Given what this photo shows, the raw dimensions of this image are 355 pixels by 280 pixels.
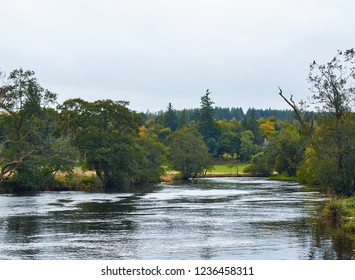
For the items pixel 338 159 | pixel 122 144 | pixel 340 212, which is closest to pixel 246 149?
pixel 122 144

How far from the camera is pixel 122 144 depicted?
95.2 metres

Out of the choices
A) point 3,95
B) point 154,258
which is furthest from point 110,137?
point 154,258

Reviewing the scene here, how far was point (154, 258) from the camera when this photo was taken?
30.3 metres

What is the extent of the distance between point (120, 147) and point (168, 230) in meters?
54.2

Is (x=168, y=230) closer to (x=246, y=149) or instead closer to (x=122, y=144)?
(x=122, y=144)

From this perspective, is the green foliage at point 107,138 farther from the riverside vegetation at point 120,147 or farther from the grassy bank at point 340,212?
the grassy bank at point 340,212

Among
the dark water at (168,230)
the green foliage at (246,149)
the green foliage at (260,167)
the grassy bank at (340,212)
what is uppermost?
the green foliage at (246,149)

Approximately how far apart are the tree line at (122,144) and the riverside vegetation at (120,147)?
88 millimetres

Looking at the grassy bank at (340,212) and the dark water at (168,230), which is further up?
the grassy bank at (340,212)

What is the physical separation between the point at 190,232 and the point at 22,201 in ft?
97.1

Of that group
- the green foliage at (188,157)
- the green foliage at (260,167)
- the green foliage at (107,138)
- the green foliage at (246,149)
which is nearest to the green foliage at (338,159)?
the green foliage at (107,138)

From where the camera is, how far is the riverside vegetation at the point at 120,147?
171 ft
